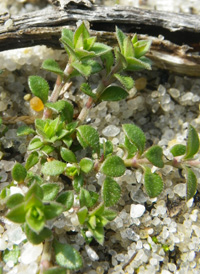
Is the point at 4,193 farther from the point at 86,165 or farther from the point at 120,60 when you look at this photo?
the point at 120,60

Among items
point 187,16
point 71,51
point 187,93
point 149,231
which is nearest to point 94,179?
point 149,231

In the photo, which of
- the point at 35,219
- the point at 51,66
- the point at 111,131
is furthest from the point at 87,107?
the point at 35,219

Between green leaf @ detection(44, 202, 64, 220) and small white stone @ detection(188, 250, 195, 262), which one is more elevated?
green leaf @ detection(44, 202, 64, 220)

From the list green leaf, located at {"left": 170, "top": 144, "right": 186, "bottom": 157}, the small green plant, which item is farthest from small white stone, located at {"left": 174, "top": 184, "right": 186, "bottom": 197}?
green leaf, located at {"left": 170, "top": 144, "right": 186, "bottom": 157}

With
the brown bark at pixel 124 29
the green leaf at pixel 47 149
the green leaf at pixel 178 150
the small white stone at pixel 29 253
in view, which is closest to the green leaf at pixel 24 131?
the green leaf at pixel 47 149

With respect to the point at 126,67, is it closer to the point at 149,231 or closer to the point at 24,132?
the point at 24,132

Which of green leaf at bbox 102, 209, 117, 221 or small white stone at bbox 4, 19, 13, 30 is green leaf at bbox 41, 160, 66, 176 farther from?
small white stone at bbox 4, 19, 13, 30

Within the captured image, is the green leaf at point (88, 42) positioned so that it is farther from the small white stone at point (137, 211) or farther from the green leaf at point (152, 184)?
the small white stone at point (137, 211)
